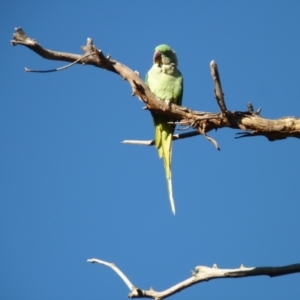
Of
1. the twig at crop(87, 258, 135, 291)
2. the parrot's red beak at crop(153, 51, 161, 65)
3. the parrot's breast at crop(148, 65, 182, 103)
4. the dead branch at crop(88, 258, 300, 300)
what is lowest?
the dead branch at crop(88, 258, 300, 300)

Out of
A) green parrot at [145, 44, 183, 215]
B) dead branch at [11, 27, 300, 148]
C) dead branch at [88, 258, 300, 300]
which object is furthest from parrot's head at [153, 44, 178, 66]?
dead branch at [88, 258, 300, 300]

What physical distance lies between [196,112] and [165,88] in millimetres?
1570

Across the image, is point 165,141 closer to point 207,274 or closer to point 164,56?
point 164,56

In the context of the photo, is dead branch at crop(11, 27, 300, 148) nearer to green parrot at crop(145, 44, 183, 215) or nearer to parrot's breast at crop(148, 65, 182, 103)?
green parrot at crop(145, 44, 183, 215)

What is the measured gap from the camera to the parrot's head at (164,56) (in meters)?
5.95

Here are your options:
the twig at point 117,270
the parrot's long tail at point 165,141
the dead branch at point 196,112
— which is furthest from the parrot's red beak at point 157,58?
the twig at point 117,270

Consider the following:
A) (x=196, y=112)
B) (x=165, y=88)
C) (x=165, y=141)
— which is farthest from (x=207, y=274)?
(x=165, y=88)

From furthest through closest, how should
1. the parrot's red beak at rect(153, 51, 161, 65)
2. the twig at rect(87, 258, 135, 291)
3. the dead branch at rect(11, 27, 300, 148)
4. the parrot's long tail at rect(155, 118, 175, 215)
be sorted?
the parrot's red beak at rect(153, 51, 161, 65) → the parrot's long tail at rect(155, 118, 175, 215) → the dead branch at rect(11, 27, 300, 148) → the twig at rect(87, 258, 135, 291)

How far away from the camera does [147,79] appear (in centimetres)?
584

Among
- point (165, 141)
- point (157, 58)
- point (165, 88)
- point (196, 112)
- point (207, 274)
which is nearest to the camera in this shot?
point (207, 274)

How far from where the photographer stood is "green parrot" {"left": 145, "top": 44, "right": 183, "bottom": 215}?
5160 millimetres

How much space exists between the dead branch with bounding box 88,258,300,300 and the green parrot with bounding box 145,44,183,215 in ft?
3.99

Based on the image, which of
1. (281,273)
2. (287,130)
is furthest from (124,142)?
(281,273)

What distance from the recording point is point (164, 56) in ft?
19.6
